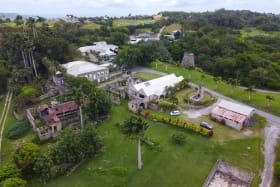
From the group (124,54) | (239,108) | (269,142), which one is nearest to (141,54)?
(124,54)

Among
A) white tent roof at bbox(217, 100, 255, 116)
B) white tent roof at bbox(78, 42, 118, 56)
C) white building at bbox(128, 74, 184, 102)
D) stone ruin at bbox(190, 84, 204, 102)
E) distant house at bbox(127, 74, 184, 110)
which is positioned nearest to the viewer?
white tent roof at bbox(217, 100, 255, 116)

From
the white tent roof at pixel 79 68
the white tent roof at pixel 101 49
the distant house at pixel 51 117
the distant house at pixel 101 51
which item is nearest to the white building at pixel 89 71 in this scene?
the white tent roof at pixel 79 68

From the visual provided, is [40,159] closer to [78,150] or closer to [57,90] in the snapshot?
[78,150]

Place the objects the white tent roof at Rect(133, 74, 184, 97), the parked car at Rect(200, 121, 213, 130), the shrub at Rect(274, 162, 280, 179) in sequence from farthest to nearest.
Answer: the white tent roof at Rect(133, 74, 184, 97), the parked car at Rect(200, 121, 213, 130), the shrub at Rect(274, 162, 280, 179)

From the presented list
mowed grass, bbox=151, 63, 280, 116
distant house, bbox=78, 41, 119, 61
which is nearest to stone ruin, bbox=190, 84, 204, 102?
mowed grass, bbox=151, 63, 280, 116

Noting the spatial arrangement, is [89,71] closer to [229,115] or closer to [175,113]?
[175,113]

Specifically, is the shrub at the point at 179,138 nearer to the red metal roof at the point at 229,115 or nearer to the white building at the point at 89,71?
the red metal roof at the point at 229,115

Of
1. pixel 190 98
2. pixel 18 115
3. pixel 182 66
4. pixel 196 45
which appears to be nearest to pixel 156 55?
pixel 182 66

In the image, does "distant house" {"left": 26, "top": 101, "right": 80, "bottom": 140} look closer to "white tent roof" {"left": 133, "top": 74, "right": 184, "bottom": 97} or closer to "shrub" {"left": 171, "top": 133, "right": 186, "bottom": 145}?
"white tent roof" {"left": 133, "top": 74, "right": 184, "bottom": 97}
